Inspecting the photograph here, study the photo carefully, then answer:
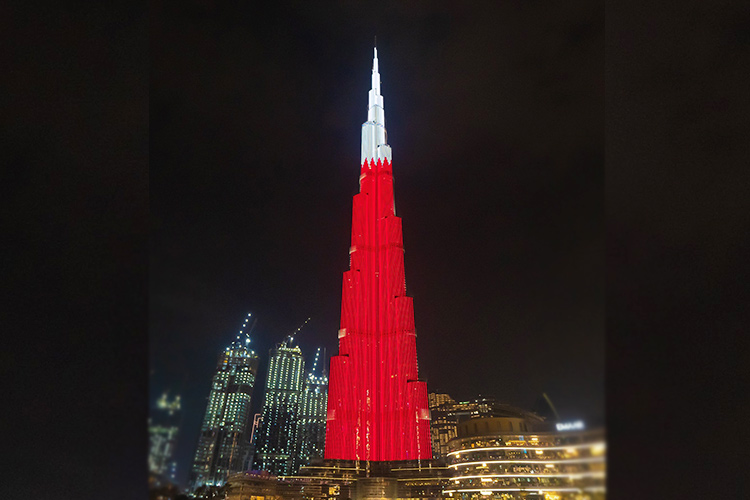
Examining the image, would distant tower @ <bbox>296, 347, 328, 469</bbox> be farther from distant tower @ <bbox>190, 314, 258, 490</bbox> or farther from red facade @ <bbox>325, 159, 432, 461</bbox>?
distant tower @ <bbox>190, 314, 258, 490</bbox>

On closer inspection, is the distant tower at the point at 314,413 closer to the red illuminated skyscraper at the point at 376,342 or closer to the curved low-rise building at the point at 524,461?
the red illuminated skyscraper at the point at 376,342

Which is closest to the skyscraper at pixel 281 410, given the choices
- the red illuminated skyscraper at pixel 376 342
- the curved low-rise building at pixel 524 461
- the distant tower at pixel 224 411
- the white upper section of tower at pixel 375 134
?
the red illuminated skyscraper at pixel 376 342

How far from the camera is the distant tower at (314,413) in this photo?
12.8 m

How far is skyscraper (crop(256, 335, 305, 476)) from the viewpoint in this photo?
36.5 ft

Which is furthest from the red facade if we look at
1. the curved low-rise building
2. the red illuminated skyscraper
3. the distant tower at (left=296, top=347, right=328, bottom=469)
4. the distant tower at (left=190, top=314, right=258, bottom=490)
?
the distant tower at (left=190, top=314, right=258, bottom=490)

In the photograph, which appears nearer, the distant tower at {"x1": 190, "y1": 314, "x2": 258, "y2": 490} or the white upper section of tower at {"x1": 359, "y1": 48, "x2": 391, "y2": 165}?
the distant tower at {"x1": 190, "y1": 314, "x2": 258, "y2": 490}

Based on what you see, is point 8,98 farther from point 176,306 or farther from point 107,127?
point 176,306

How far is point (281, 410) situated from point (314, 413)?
1.58 metres

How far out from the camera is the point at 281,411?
1185 centimetres

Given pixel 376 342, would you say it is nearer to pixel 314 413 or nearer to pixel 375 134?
pixel 314 413

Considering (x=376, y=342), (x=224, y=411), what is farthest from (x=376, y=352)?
(x=224, y=411)

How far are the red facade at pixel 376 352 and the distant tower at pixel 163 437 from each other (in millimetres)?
10490

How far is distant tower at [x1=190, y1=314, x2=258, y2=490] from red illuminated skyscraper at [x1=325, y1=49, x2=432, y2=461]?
5563 mm

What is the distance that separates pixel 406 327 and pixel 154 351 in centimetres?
1121
